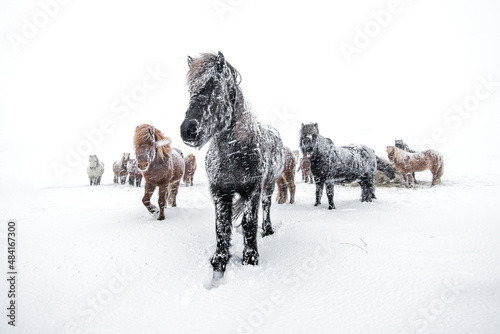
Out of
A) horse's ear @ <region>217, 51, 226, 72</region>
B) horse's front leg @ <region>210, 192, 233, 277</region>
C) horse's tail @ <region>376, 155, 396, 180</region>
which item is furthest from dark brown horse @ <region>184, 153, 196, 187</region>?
horse's ear @ <region>217, 51, 226, 72</region>

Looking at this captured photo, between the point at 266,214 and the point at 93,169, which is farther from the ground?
the point at 93,169

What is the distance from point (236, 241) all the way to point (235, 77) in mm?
2213

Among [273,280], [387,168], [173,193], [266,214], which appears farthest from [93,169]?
[387,168]

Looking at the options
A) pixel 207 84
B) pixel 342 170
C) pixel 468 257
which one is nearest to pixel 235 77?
pixel 207 84

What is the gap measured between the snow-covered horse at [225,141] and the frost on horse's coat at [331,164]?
2.96 meters

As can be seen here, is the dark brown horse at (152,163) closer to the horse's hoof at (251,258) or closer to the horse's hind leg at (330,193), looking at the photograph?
the horse's hoof at (251,258)

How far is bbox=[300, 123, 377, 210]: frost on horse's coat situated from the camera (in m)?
5.32

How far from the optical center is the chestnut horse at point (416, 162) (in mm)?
8953

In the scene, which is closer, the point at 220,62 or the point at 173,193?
the point at 220,62

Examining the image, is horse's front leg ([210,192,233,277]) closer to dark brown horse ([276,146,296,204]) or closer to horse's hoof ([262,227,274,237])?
horse's hoof ([262,227,274,237])

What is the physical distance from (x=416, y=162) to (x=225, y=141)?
32.4 ft

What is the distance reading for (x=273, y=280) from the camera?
220 cm

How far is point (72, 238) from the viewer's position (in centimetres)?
323

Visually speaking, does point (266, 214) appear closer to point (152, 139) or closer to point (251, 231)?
A: point (251, 231)
